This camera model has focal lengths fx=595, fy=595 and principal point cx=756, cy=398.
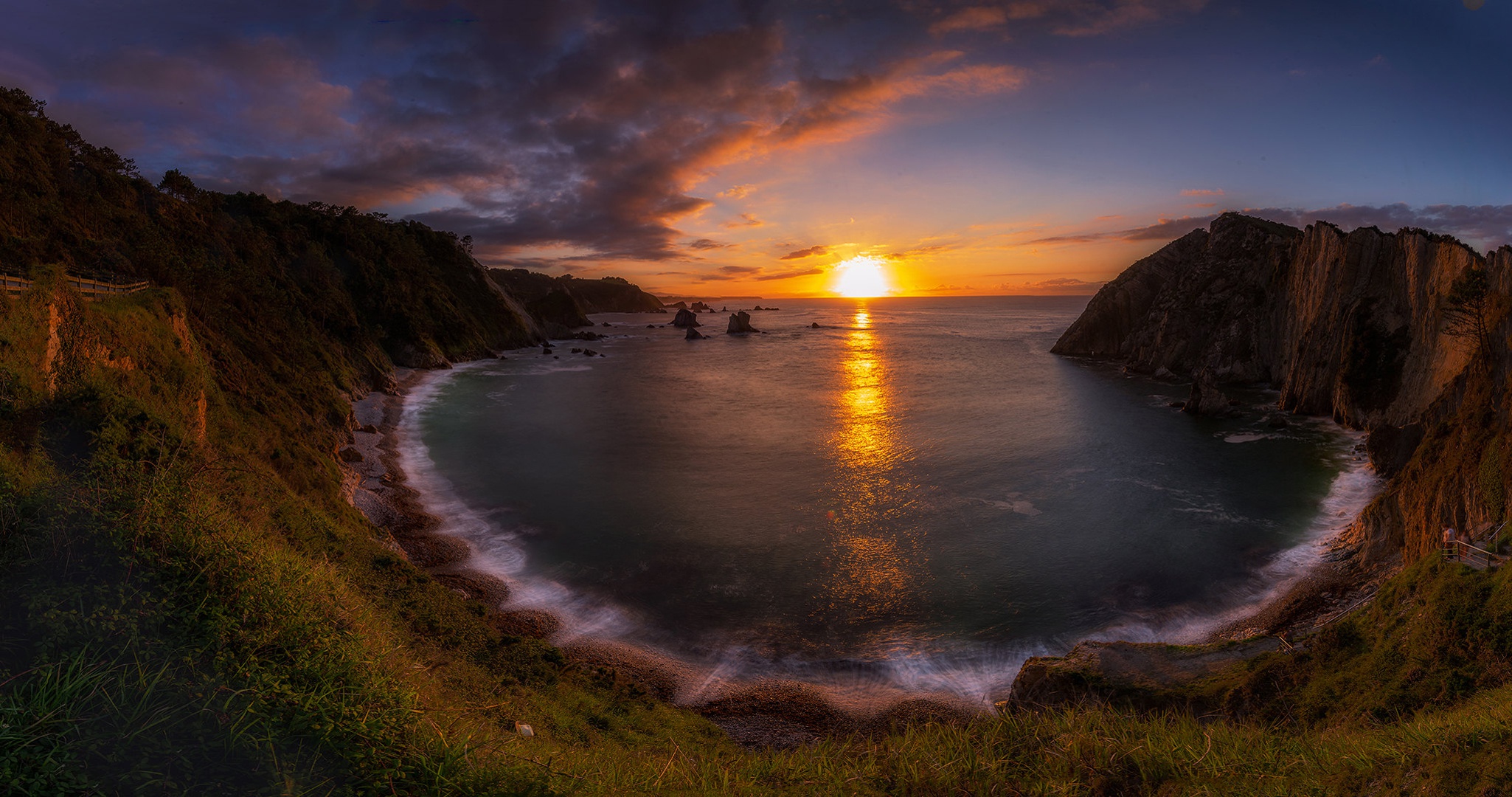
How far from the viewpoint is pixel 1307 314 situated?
169 ft

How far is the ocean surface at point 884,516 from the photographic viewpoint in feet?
64.7

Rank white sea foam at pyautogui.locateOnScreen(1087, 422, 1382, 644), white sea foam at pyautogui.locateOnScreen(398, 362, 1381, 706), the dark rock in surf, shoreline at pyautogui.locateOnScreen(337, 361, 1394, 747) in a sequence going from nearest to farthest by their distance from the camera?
shoreline at pyautogui.locateOnScreen(337, 361, 1394, 747) < white sea foam at pyautogui.locateOnScreen(398, 362, 1381, 706) < white sea foam at pyautogui.locateOnScreen(1087, 422, 1382, 644) < the dark rock in surf

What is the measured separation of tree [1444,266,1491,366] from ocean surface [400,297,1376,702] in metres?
8.56

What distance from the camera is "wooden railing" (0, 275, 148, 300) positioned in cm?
1509

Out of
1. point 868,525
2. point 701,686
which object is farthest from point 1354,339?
point 701,686

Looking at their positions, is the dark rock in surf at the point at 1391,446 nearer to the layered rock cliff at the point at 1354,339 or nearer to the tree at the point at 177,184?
the layered rock cliff at the point at 1354,339

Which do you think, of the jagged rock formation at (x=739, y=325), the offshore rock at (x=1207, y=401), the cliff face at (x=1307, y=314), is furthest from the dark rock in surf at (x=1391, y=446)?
the jagged rock formation at (x=739, y=325)

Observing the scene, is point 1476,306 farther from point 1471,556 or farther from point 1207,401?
point 1471,556

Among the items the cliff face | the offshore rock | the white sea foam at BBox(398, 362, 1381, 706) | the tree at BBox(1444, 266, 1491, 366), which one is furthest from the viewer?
the offshore rock

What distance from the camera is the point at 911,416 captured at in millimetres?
52844

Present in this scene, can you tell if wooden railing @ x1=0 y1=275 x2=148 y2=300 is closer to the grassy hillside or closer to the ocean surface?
the grassy hillside

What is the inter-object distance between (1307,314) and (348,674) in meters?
69.8

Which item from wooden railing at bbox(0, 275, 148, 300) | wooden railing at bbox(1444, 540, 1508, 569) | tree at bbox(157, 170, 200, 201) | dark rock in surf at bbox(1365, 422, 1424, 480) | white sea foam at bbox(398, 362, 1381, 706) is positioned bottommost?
white sea foam at bbox(398, 362, 1381, 706)

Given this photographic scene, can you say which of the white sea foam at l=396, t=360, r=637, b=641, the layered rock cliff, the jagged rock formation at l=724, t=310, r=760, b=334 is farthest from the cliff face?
the jagged rock formation at l=724, t=310, r=760, b=334
